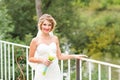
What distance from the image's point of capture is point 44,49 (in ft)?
9.92

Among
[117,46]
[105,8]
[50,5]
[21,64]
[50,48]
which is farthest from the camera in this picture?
[105,8]

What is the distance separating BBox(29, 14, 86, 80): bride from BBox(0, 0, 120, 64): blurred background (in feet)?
27.0

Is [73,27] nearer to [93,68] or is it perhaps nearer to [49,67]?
[93,68]

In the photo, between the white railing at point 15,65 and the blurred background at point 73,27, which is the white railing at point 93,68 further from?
the blurred background at point 73,27

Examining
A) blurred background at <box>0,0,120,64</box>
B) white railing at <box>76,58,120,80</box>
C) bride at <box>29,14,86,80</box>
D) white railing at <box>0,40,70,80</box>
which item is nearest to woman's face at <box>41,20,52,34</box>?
bride at <box>29,14,86,80</box>

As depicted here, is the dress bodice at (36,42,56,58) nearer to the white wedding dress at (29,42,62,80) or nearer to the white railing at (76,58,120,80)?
the white wedding dress at (29,42,62,80)

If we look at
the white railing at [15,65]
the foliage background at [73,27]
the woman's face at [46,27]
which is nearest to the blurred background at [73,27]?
the foliage background at [73,27]

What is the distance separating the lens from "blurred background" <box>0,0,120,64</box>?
47.1 feet

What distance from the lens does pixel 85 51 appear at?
17188mm

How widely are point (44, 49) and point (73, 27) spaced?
41.7 feet

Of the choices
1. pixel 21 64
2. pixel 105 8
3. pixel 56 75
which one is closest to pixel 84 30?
pixel 105 8

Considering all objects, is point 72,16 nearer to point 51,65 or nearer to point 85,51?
point 85,51

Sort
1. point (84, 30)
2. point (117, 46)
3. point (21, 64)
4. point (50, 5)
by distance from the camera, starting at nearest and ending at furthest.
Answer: point (21, 64) < point (50, 5) < point (84, 30) < point (117, 46)

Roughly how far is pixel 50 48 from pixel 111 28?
15831mm
